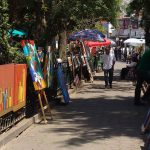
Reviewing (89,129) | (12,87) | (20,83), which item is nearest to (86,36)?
(89,129)

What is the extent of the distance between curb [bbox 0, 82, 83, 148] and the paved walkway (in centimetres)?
9

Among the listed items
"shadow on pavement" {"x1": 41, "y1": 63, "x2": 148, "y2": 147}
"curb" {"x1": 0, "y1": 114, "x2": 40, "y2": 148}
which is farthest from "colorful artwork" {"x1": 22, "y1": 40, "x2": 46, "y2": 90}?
"shadow on pavement" {"x1": 41, "y1": 63, "x2": 148, "y2": 147}

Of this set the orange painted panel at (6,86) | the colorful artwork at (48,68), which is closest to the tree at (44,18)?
the colorful artwork at (48,68)

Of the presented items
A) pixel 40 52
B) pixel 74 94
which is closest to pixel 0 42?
pixel 40 52

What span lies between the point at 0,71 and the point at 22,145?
4.58ft

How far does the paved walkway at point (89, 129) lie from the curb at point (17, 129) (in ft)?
0.30

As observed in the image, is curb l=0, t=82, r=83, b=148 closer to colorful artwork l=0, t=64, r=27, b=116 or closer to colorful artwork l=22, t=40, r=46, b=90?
colorful artwork l=0, t=64, r=27, b=116

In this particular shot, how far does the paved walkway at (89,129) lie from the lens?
938cm

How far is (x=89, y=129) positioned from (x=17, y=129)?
1664mm

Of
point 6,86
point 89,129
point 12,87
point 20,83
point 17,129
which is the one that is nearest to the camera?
point 6,86

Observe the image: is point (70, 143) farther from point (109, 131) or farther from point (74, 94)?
→ point (74, 94)

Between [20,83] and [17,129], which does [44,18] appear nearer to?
[20,83]

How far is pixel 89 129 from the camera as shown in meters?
11.1

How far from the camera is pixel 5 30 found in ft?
35.3
